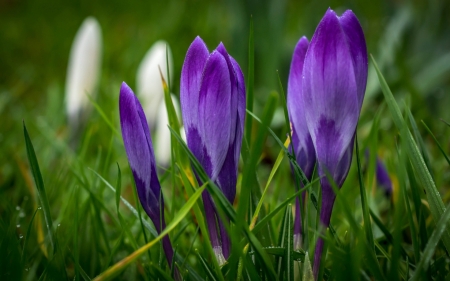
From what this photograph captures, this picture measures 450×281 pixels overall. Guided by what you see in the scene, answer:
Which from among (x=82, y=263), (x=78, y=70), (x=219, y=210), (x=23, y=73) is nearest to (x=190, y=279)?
(x=219, y=210)

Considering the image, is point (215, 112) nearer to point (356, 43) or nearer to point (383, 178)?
point (356, 43)

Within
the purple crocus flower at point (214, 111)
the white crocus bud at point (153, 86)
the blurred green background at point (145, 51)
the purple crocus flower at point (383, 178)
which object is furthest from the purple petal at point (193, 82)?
the white crocus bud at point (153, 86)

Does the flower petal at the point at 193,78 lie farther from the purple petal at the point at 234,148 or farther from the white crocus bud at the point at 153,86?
the white crocus bud at the point at 153,86

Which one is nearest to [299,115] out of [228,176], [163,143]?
[228,176]

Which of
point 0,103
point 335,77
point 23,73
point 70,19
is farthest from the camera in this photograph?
point 70,19

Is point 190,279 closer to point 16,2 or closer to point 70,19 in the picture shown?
point 70,19
